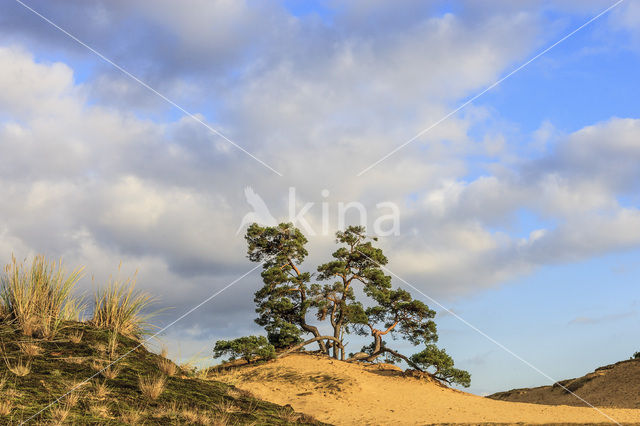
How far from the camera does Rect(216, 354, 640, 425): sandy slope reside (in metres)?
16.1

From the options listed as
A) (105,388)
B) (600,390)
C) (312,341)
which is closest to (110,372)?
(105,388)

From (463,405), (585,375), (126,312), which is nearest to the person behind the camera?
(126,312)

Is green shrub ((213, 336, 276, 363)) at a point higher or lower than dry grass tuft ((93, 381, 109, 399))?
higher

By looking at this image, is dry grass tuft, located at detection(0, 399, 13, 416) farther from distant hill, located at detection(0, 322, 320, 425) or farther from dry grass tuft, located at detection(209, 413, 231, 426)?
dry grass tuft, located at detection(209, 413, 231, 426)

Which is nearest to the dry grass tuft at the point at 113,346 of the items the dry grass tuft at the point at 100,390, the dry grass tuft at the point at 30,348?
the dry grass tuft at the point at 30,348

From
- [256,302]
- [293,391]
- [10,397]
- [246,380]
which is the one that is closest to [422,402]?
[293,391]

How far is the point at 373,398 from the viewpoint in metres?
19.0

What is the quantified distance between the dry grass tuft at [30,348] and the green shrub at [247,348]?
41.7ft

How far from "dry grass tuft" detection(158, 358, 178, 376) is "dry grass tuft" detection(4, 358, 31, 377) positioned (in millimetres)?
2761

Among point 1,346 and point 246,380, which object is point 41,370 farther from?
point 246,380

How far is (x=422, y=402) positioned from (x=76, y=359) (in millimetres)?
12547

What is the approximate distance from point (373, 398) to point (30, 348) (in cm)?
1228

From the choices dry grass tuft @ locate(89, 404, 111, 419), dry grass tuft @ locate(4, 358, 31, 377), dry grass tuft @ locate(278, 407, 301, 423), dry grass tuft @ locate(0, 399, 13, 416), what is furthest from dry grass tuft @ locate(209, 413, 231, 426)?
dry grass tuft @ locate(4, 358, 31, 377)

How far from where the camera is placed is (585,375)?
27.9m
